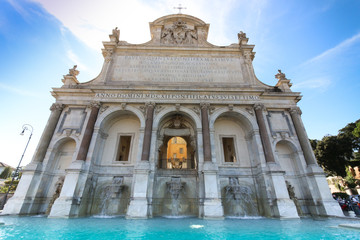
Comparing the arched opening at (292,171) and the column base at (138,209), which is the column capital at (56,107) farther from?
the arched opening at (292,171)

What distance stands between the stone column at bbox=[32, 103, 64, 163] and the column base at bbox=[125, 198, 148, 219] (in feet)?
27.8

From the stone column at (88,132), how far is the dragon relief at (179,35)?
10611 millimetres

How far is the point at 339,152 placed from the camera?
26609 millimetres

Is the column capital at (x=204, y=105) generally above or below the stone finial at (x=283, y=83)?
below

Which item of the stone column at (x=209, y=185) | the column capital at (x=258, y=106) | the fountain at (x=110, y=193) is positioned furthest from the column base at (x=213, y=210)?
the column capital at (x=258, y=106)

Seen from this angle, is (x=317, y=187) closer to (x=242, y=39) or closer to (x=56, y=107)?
(x=242, y=39)

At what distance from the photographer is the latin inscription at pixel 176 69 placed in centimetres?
1642

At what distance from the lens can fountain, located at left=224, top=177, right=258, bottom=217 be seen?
472 inches

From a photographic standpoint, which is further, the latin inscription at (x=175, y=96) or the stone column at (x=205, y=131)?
the latin inscription at (x=175, y=96)

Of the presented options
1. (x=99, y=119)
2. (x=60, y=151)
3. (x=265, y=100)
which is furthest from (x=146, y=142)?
(x=265, y=100)

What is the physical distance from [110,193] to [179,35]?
17.6 metres

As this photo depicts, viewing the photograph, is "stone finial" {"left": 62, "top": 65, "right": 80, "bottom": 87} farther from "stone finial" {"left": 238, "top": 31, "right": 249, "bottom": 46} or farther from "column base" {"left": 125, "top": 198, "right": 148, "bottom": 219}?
"stone finial" {"left": 238, "top": 31, "right": 249, "bottom": 46}

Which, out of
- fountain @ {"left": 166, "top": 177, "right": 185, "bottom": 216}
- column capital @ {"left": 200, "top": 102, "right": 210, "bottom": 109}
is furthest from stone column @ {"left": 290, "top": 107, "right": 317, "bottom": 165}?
fountain @ {"left": 166, "top": 177, "right": 185, "bottom": 216}

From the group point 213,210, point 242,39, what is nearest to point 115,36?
point 242,39
